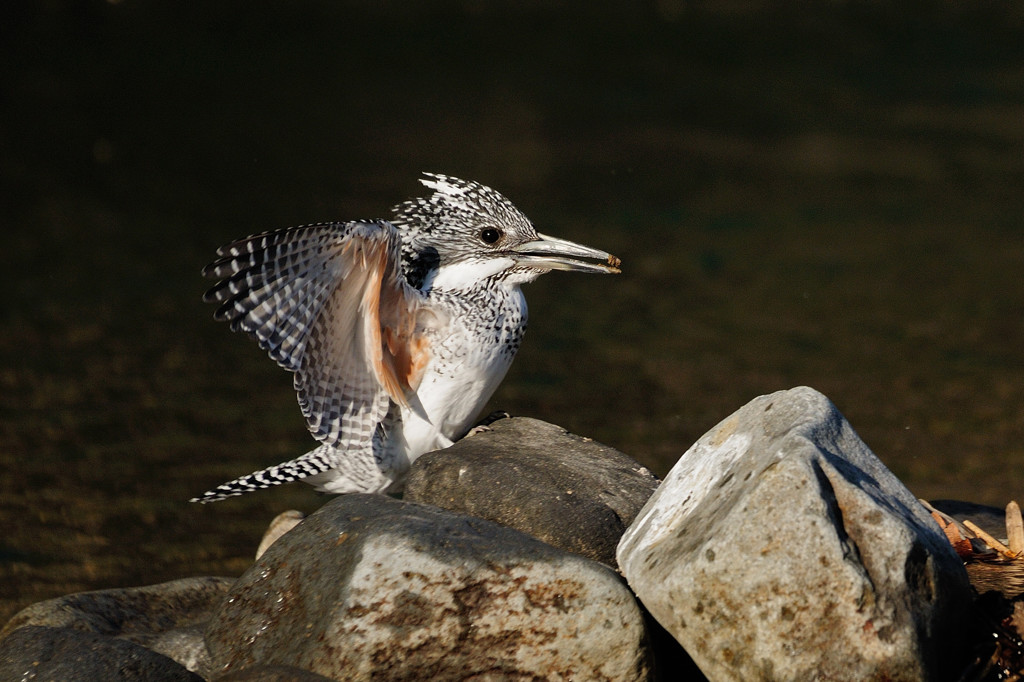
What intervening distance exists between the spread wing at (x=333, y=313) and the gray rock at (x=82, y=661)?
118 centimetres

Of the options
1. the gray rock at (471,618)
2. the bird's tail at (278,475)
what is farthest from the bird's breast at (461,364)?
the gray rock at (471,618)

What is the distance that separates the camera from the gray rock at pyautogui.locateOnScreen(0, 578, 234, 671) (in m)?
5.01

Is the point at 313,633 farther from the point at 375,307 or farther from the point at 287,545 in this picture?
the point at 375,307

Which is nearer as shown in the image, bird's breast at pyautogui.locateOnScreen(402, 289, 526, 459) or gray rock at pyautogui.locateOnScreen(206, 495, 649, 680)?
gray rock at pyautogui.locateOnScreen(206, 495, 649, 680)

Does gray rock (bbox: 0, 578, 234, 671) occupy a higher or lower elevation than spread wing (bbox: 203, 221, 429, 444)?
lower

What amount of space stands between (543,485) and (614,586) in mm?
837

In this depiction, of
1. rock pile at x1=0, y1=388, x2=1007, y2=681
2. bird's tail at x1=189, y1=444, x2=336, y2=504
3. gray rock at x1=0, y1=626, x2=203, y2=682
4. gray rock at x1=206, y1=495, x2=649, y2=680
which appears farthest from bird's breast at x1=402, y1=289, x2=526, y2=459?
gray rock at x1=0, y1=626, x2=203, y2=682

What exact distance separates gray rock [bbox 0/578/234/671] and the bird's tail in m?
0.47

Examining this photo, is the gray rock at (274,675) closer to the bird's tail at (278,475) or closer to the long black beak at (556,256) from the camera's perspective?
the bird's tail at (278,475)

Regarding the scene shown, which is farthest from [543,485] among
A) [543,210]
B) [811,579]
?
[543,210]

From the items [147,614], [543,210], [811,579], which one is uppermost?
[811,579]

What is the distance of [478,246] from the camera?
18.9ft

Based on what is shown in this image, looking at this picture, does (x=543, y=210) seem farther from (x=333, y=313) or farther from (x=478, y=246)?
(x=333, y=313)

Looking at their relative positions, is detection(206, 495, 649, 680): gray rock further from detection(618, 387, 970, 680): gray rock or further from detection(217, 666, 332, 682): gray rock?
detection(618, 387, 970, 680): gray rock
